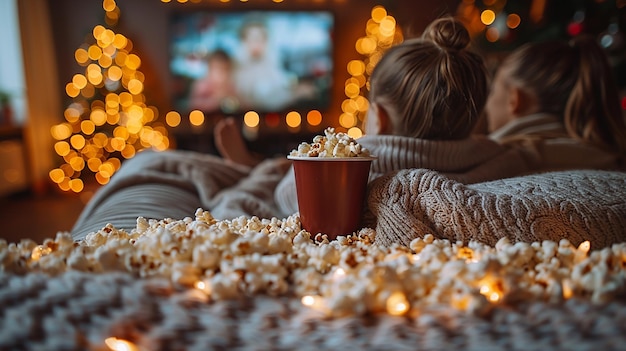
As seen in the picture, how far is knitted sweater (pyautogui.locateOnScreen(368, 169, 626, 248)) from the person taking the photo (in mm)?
658

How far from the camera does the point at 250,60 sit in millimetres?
4363

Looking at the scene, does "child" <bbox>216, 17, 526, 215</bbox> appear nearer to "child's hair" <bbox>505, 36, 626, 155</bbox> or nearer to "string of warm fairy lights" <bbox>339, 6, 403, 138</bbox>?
"child's hair" <bbox>505, 36, 626, 155</bbox>

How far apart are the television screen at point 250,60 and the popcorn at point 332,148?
3779 mm

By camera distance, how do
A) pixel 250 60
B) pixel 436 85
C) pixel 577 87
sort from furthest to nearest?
pixel 250 60 < pixel 577 87 < pixel 436 85

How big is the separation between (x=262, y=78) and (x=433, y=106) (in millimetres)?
3663

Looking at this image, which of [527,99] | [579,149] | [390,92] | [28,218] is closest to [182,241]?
[390,92]

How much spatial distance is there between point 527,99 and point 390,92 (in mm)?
744

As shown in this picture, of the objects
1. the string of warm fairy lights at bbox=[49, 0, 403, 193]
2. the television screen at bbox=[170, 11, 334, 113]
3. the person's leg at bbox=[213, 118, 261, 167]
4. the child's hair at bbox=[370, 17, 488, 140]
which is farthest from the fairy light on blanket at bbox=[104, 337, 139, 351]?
the television screen at bbox=[170, 11, 334, 113]

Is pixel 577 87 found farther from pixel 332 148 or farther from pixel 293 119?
pixel 293 119

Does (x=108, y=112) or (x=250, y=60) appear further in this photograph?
(x=250, y=60)

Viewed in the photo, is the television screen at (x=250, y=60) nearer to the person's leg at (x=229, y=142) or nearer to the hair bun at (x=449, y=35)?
the person's leg at (x=229, y=142)

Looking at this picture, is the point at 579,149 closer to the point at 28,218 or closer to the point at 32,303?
the point at 32,303

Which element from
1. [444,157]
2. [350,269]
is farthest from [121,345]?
[444,157]

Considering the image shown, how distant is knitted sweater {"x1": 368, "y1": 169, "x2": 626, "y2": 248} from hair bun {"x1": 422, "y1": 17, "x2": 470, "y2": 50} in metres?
0.30
